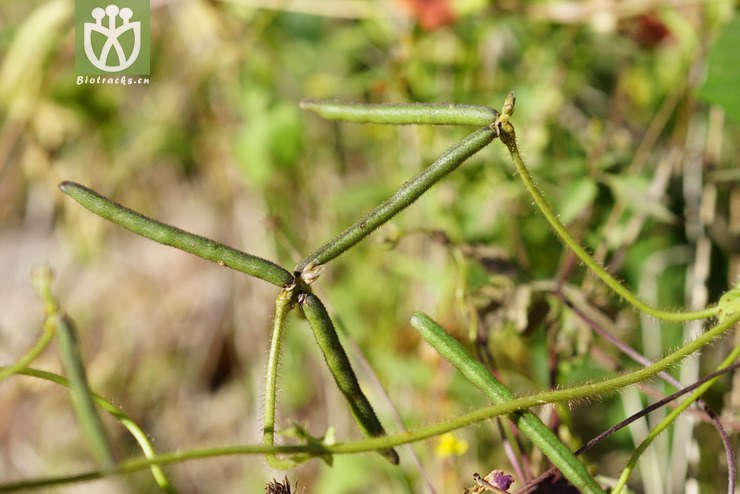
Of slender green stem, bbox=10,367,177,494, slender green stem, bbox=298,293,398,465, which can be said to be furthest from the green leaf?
slender green stem, bbox=10,367,177,494

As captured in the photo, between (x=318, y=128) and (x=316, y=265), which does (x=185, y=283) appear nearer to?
(x=318, y=128)

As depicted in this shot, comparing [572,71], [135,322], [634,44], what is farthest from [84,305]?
[634,44]

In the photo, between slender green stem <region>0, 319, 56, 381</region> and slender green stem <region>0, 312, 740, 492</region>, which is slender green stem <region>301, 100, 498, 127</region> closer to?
slender green stem <region>0, 312, 740, 492</region>

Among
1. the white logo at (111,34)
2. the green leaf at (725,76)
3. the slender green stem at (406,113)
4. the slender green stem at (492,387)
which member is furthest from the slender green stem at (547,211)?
the white logo at (111,34)

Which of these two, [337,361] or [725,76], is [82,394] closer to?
[337,361]

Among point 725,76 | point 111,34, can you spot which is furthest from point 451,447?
point 111,34

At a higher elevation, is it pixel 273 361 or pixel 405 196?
pixel 405 196
